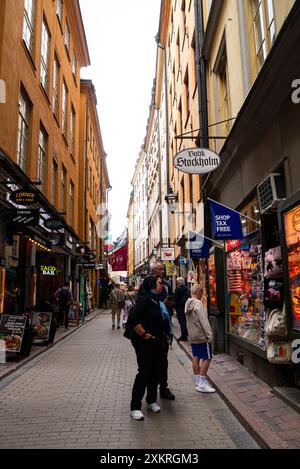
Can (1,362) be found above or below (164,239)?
below

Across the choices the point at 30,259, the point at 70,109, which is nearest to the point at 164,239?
the point at 70,109

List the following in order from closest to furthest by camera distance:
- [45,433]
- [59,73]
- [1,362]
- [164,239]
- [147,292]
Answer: [45,433] → [147,292] → [1,362] → [59,73] → [164,239]

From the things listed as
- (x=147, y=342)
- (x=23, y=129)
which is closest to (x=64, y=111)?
(x=23, y=129)

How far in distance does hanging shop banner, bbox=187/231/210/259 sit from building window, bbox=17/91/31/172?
616 cm

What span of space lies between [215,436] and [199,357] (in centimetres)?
231

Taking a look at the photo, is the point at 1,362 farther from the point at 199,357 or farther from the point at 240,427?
the point at 240,427

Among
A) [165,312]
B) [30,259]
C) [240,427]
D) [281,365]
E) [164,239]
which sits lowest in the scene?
[240,427]

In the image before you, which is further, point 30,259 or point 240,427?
point 30,259

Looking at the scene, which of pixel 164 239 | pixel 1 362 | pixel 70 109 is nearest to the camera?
pixel 1 362

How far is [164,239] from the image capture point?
33750mm

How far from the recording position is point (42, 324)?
1285 cm

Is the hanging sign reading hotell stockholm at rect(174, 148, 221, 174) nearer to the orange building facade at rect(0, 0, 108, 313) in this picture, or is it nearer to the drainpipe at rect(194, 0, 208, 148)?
the drainpipe at rect(194, 0, 208, 148)

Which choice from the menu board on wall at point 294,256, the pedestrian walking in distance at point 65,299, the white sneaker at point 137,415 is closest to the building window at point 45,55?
the pedestrian walking in distance at point 65,299

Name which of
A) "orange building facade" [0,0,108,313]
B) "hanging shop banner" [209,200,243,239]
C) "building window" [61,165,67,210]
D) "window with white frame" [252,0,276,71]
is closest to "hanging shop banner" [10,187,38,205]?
"orange building facade" [0,0,108,313]
